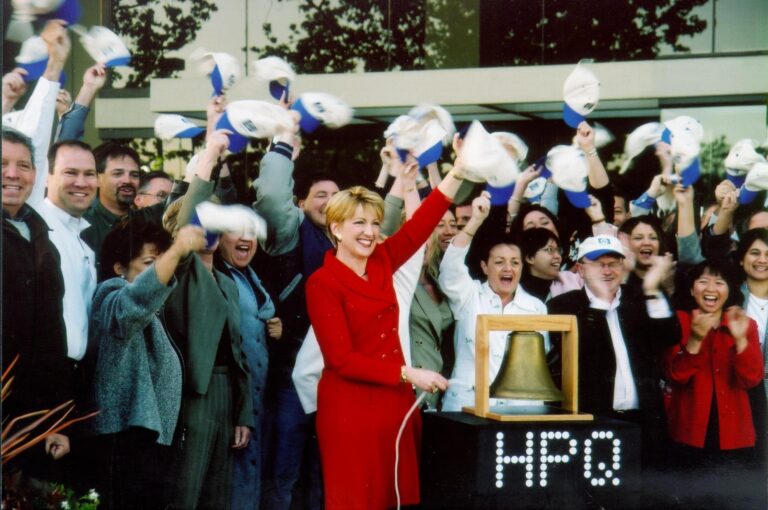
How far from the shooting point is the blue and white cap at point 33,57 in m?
4.66

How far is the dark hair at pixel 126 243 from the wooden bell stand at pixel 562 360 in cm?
137

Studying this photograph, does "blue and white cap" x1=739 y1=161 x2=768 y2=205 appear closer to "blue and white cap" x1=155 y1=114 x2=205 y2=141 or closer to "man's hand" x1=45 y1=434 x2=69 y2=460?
"blue and white cap" x1=155 y1=114 x2=205 y2=141

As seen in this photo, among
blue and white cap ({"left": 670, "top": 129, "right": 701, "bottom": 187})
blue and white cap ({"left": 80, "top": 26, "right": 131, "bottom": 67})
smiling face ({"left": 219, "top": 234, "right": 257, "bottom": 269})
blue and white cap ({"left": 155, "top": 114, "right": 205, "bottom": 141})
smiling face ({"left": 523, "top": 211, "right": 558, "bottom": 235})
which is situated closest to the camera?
blue and white cap ({"left": 80, "top": 26, "right": 131, "bottom": 67})

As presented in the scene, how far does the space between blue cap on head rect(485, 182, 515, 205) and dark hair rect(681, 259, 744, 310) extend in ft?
3.15

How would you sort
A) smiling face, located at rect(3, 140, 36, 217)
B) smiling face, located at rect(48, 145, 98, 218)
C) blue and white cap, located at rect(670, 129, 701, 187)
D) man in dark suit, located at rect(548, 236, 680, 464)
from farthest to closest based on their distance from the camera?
blue and white cap, located at rect(670, 129, 701, 187) < man in dark suit, located at rect(548, 236, 680, 464) < smiling face, located at rect(48, 145, 98, 218) < smiling face, located at rect(3, 140, 36, 217)

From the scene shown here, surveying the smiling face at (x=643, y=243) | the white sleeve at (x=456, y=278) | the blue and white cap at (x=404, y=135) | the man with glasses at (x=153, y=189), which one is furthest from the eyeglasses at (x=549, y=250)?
the man with glasses at (x=153, y=189)

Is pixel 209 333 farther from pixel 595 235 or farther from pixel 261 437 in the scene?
pixel 595 235

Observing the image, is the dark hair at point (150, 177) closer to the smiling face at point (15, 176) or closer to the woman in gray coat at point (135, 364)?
the woman in gray coat at point (135, 364)

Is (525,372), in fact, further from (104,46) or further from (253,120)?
(104,46)

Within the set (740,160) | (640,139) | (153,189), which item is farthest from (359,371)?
(740,160)

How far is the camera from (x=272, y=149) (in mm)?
5031

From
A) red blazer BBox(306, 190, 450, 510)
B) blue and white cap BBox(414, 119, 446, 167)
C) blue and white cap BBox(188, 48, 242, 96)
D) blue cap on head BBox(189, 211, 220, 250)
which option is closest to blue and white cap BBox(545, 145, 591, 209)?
blue and white cap BBox(414, 119, 446, 167)

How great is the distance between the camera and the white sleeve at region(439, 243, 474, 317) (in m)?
5.21

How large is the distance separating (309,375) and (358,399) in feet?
1.44
